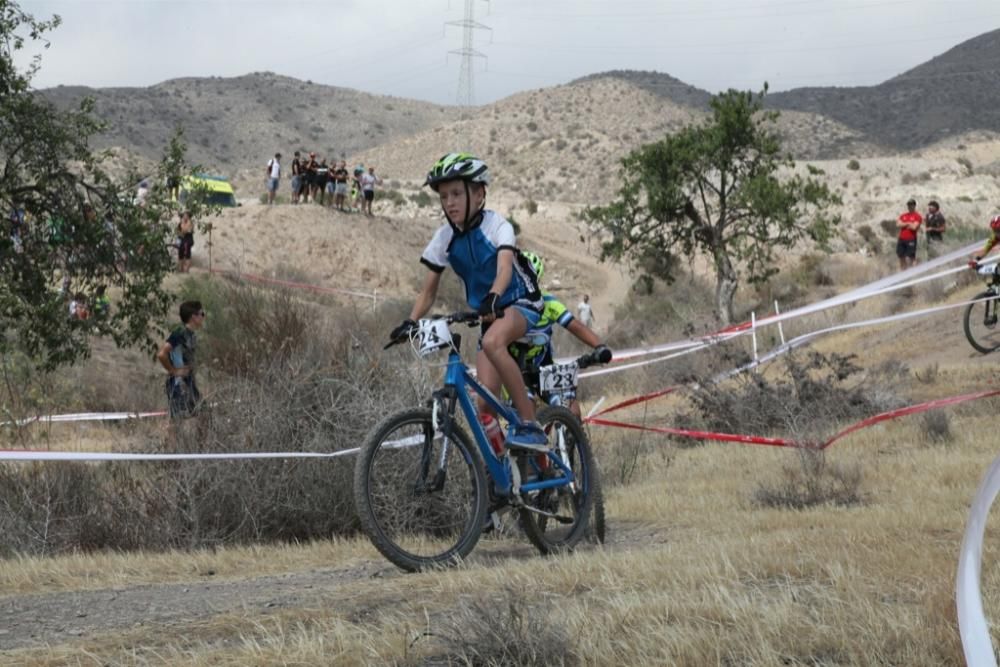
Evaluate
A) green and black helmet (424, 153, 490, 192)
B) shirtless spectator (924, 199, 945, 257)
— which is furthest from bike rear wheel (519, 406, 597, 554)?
shirtless spectator (924, 199, 945, 257)

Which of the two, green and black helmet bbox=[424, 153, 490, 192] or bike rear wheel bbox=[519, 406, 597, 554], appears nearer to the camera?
green and black helmet bbox=[424, 153, 490, 192]

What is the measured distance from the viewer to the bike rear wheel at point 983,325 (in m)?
15.7

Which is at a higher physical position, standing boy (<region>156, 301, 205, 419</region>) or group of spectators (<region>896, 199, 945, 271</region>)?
group of spectators (<region>896, 199, 945, 271</region>)

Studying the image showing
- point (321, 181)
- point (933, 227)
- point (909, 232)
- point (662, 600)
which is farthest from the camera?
point (321, 181)

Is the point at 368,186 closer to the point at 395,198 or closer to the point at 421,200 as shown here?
the point at 395,198

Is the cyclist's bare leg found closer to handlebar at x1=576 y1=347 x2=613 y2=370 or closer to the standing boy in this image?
handlebar at x1=576 y1=347 x2=613 y2=370

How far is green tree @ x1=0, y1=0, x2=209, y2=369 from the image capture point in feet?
43.3

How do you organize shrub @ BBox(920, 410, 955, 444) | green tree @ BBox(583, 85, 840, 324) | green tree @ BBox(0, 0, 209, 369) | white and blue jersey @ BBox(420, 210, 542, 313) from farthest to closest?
green tree @ BBox(583, 85, 840, 324) < green tree @ BBox(0, 0, 209, 369) < shrub @ BBox(920, 410, 955, 444) < white and blue jersey @ BBox(420, 210, 542, 313)

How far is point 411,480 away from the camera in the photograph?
6.88m

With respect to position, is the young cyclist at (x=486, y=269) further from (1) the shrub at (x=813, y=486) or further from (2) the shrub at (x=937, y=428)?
(2) the shrub at (x=937, y=428)

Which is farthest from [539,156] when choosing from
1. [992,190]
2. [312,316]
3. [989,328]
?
[312,316]

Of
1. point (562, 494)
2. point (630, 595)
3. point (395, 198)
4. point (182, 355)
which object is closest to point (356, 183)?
point (395, 198)

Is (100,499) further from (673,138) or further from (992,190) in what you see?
(992,190)

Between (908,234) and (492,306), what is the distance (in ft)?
73.3
